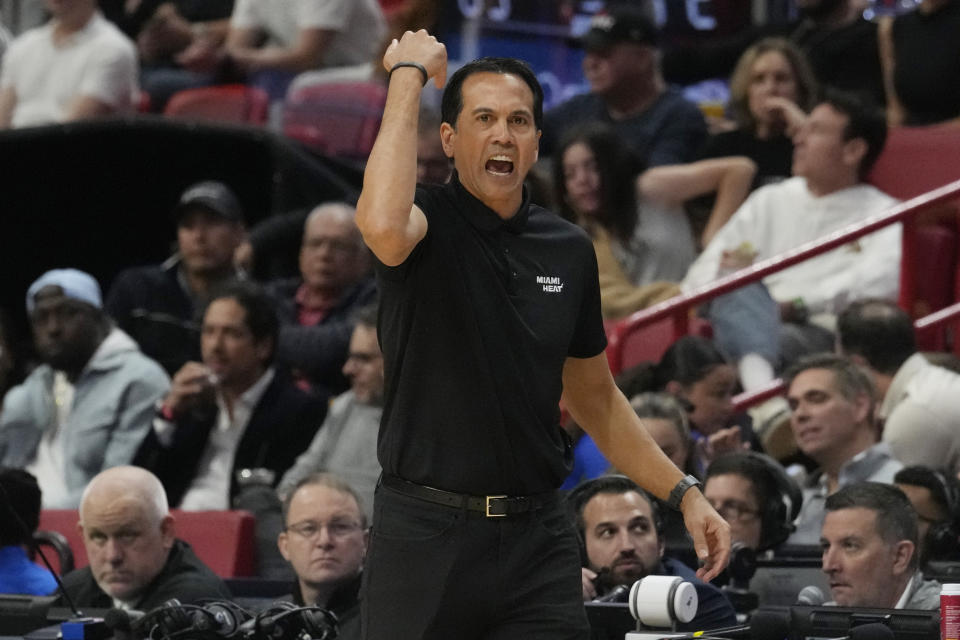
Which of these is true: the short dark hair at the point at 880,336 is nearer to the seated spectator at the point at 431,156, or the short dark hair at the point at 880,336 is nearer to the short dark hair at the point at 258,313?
the seated spectator at the point at 431,156

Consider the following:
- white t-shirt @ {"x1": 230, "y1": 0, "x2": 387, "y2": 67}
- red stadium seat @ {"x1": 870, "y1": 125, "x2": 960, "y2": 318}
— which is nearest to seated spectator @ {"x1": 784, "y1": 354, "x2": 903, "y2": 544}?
red stadium seat @ {"x1": 870, "y1": 125, "x2": 960, "y2": 318}

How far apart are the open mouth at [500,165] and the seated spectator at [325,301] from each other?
14.9 ft

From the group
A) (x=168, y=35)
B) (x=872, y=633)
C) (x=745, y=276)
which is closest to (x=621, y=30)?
(x=745, y=276)

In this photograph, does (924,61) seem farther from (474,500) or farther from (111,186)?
(474,500)

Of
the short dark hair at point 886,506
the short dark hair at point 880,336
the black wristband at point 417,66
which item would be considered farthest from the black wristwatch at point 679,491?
the short dark hair at point 880,336

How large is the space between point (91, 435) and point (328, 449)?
45.4 inches

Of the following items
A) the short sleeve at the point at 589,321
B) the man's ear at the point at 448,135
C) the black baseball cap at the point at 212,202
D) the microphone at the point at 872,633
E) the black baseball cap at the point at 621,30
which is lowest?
the microphone at the point at 872,633

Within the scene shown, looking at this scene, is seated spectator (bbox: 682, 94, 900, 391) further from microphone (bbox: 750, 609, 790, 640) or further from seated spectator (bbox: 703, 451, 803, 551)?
microphone (bbox: 750, 609, 790, 640)

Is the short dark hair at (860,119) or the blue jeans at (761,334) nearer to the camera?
the blue jeans at (761,334)

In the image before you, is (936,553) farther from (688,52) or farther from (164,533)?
(688,52)

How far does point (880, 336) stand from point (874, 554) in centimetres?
203

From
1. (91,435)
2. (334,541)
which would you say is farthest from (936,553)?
(91,435)

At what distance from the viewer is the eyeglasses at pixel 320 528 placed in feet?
18.5

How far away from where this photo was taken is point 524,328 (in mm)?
3389
